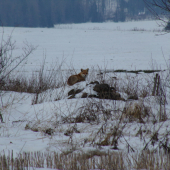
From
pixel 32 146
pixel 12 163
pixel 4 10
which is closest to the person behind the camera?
pixel 12 163

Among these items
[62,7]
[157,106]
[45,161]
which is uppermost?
[62,7]

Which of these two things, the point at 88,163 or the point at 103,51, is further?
the point at 103,51

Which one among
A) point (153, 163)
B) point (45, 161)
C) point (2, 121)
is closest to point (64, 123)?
point (2, 121)

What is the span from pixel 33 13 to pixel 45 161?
72103 mm

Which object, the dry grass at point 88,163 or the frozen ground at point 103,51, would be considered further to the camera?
the frozen ground at point 103,51

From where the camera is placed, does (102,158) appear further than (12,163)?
Yes

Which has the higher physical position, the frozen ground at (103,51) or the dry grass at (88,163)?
the frozen ground at (103,51)

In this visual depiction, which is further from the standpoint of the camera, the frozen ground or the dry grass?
the frozen ground

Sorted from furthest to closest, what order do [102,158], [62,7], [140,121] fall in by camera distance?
[62,7]
[140,121]
[102,158]

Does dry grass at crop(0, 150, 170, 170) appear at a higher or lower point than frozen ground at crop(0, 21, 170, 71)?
lower

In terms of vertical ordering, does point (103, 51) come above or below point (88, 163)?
above

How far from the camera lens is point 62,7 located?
7681cm

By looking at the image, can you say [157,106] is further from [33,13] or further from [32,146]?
[33,13]

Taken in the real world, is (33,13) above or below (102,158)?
above
